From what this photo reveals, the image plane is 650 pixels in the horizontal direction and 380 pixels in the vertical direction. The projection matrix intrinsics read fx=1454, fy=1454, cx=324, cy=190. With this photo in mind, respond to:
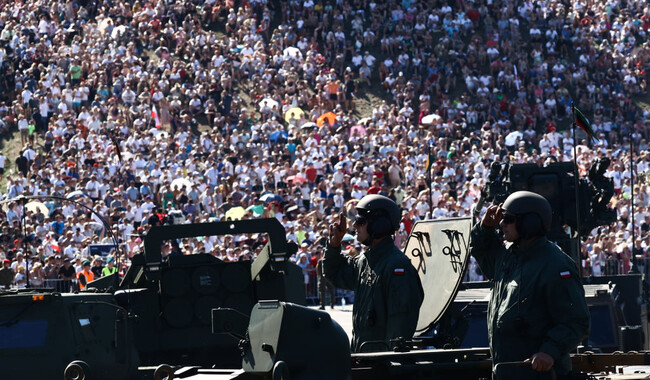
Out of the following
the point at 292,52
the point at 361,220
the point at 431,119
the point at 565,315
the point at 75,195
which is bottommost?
the point at 565,315

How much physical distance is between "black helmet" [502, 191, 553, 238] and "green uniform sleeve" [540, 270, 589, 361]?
30 centimetres

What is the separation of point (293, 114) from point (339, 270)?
26.1 meters

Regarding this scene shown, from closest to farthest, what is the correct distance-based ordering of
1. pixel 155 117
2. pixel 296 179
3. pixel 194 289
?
1. pixel 194 289
2. pixel 296 179
3. pixel 155 117

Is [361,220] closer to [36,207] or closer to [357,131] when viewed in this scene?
[36,207]

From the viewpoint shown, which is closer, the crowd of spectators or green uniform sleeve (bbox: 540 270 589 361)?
green uniform sleeve (bbox: 540 270 589 361)

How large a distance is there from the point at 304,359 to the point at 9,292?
417 centimetres

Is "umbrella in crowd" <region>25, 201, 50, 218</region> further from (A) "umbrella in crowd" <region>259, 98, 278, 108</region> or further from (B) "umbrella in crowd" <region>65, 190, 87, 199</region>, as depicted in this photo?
(A) "umbrella in crowd" <region>259, 98, 278, 108</region>

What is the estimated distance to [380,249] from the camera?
34.4 feet

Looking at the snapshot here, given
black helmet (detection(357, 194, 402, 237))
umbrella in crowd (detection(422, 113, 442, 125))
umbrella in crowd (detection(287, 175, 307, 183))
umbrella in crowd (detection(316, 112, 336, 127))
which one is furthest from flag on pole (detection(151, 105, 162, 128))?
black helmet (detection(357, 194, 402, 237))

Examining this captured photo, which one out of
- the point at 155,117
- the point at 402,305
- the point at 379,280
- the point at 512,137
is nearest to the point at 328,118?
the point at 155,117

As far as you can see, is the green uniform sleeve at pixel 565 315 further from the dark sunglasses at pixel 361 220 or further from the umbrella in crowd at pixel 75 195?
the umbrella in crowd at pixel 75 195

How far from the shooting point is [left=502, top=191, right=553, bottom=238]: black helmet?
27.5 ft

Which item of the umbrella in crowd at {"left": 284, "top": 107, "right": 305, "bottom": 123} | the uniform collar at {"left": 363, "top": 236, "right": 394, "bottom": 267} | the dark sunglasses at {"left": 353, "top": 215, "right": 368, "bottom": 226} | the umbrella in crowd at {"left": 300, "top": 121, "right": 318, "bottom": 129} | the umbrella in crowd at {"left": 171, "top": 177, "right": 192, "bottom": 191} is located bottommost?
the uniform collar at {"left": 363, "top": 236, "right": 394, "bottom": 267}

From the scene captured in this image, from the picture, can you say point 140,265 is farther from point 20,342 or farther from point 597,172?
point 597,172
